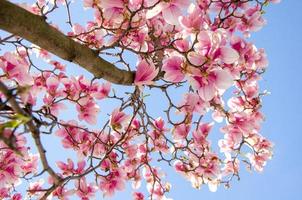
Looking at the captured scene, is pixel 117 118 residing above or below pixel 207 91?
above

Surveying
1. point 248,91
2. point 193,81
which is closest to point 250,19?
point 248,91

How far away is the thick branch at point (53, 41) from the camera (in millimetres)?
1765

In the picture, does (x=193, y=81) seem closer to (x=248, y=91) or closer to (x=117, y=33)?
(x=117, y=33)

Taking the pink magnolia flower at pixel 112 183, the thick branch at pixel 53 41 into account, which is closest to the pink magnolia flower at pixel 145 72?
the thick branch at pixel 53 41

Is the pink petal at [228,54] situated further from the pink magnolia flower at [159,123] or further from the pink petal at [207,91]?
the pink magnolia flower at [159,123]

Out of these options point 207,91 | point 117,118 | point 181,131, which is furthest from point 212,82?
point 181,131

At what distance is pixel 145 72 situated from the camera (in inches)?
89.7

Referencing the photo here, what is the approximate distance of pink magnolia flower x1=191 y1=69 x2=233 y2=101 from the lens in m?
1.98

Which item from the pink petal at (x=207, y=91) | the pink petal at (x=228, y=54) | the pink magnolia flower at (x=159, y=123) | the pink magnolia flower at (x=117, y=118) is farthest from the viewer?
the pink magnolia flower at (x=159, y=123)

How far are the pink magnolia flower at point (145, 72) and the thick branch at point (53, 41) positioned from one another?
0.39 feet

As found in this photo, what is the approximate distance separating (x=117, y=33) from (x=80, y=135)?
85 cm

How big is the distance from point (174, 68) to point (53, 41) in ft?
1.96

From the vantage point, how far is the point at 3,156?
3020mm

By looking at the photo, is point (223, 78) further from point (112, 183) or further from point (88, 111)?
point (112, 183)
